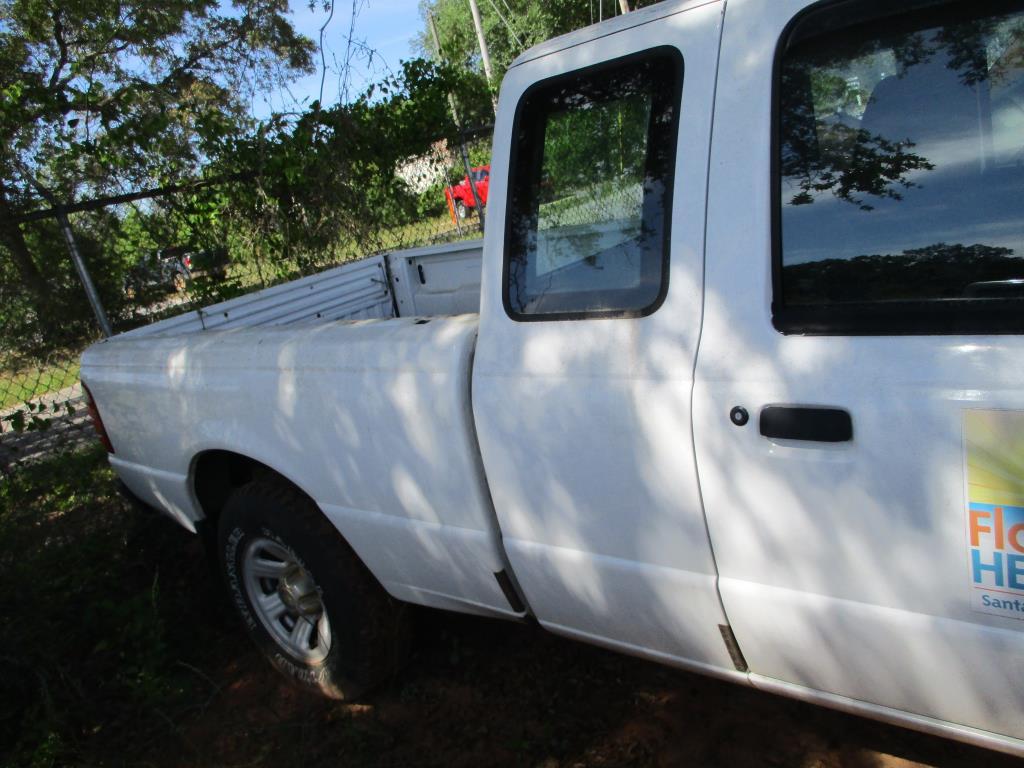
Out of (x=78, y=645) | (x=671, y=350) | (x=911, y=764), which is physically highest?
(x=671, y=350)

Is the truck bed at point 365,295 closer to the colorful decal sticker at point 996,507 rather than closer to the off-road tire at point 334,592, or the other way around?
the off-road tire at point 334,592

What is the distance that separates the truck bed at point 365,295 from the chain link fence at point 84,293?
2.30 m

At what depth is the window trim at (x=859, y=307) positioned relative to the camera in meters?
1.47

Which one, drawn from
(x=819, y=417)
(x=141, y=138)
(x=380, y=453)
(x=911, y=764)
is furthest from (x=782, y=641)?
(x=141, y=138)

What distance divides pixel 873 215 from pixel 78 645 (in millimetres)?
3598

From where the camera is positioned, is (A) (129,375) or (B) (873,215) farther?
(A) (129,375)

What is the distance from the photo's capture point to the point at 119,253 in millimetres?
5891

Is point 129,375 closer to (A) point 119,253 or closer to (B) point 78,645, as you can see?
(B) point 78,645

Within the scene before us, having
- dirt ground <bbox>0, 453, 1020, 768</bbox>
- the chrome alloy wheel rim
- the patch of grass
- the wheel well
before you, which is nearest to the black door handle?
dirt ground <bbox>0, 453, 1020, 768</bbox>

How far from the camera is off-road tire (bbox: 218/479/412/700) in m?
2.74

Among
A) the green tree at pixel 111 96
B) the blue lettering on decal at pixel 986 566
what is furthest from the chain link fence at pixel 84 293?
the blue lettering on decal at pixel 986 566

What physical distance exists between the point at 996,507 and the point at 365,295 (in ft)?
10.7

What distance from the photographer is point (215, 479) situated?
→ 3.25 meters

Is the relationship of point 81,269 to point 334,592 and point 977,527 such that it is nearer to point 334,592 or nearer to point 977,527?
point 334,592
